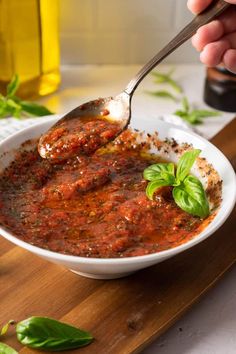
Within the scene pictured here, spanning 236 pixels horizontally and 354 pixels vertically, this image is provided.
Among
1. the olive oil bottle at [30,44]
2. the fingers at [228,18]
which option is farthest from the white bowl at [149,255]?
the olive oil bottle at [30,44]

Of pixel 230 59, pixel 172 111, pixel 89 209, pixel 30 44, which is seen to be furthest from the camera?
pixel 172 111

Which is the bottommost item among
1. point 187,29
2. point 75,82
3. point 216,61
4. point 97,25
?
point 75,82

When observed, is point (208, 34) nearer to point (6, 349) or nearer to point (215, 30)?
point (215, 30)

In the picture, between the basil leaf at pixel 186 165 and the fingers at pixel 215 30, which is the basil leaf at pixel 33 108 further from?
the basil leaf at pixel 186 165

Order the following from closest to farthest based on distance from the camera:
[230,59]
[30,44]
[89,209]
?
[89,209]
[230,59]
[30,44]

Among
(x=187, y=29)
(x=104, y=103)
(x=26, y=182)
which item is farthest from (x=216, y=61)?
(x=26, y=182)

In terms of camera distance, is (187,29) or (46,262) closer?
(46,262)

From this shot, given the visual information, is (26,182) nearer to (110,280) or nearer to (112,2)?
(110,280)

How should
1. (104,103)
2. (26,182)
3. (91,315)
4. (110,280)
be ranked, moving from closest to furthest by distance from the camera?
(91,315)
(110,280)
(26,182)
(104,103)

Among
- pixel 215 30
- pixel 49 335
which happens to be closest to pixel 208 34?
pixel 215 30
